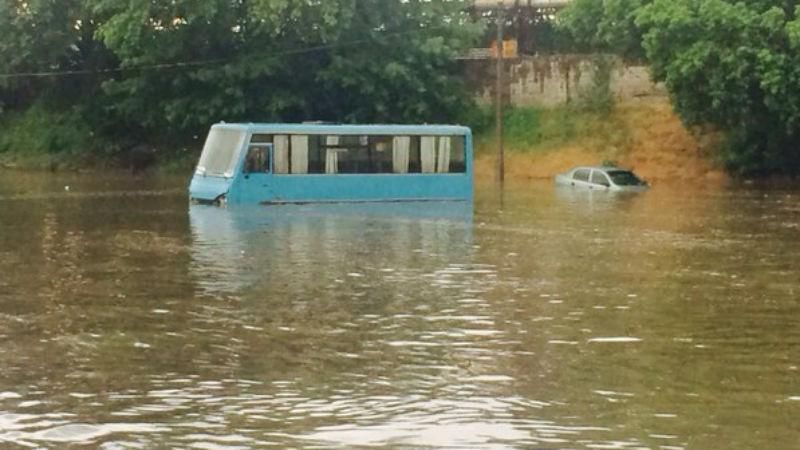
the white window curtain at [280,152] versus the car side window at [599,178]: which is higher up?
the white window curtain at [280,152]

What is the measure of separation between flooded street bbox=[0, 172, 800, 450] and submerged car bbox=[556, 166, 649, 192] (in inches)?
658

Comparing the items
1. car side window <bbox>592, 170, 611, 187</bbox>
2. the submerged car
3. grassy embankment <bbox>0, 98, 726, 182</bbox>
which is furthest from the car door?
grassy embankment <bbox>0, 98, 726, 182</bbox>

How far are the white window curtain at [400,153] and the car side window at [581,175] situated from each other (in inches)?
387

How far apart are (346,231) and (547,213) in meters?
6.85

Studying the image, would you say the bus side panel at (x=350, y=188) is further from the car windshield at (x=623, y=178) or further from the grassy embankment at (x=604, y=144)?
the grassy embankment at (x=604, y=144)

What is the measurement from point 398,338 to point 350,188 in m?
22.3

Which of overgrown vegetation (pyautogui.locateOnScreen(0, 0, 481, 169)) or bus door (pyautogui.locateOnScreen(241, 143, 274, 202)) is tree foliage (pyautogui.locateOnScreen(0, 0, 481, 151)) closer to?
overgrown vegetation (pyautogui.locateOnScreen(0, 0, 481, 169))

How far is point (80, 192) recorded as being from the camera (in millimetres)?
40844

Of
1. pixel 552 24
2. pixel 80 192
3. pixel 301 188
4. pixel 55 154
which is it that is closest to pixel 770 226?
pixel 301 188

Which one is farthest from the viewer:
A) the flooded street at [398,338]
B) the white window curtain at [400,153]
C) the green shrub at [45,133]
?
the green shrub at [45,133]

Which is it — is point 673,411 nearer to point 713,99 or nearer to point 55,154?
point 713,99

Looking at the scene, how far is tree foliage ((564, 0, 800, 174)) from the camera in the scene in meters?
43.9

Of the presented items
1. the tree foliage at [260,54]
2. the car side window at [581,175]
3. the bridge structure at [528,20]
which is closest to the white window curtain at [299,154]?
the car side window at [581,175]

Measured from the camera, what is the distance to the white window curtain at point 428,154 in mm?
36469
